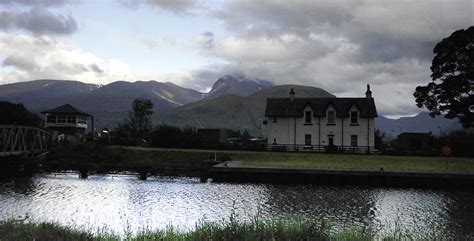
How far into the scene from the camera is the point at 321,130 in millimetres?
73438

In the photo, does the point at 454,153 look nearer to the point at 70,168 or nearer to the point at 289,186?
the point at 289,186

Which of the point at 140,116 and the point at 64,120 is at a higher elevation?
the point at 140,116

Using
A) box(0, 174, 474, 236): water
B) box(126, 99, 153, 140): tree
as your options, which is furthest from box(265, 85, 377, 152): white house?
box(126, 99, 153, 140): tree

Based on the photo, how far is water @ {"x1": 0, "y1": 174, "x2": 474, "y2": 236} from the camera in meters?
23.2

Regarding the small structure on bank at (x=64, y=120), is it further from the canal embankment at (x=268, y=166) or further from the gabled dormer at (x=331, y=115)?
the gabled dormer at (x=331, y=115)

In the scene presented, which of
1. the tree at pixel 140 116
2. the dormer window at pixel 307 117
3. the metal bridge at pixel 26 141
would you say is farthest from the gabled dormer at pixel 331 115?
the tree at pixel 140 116

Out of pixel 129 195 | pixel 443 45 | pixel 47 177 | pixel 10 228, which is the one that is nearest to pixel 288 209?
pixel 129 195

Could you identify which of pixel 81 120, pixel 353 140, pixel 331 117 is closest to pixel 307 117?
pixel 331 117

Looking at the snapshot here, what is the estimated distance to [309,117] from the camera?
74.1 metres

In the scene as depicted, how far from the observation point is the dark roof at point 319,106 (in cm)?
7344

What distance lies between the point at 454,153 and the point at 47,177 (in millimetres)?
49965

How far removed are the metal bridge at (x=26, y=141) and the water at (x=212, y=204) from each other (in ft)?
39.3

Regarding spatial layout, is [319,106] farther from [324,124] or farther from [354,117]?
[354,117]

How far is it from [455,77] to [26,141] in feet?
170
